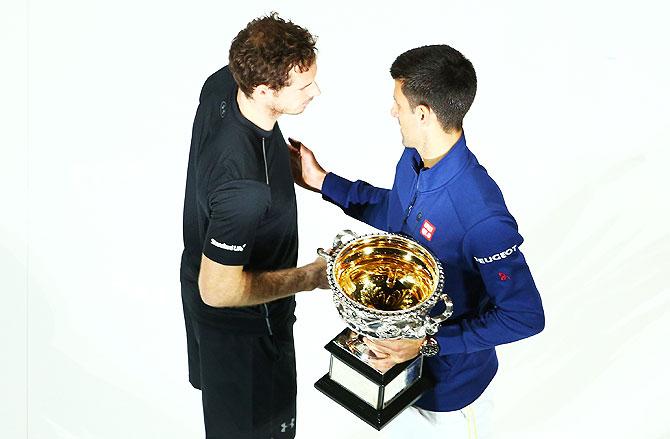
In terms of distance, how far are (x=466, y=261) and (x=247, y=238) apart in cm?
58

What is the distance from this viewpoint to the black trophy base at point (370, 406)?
341 centimetres

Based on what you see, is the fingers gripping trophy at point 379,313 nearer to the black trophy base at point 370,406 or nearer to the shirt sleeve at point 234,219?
the black trophy base at point 370,406

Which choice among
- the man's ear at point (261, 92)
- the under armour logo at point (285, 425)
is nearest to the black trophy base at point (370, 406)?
the under armour logo at point (285, 425)

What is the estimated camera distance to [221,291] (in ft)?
11.1

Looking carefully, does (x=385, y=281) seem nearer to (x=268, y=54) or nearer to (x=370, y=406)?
(x=370, y=406)

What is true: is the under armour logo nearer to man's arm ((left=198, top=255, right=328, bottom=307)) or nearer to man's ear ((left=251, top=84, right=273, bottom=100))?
man's arm ((left=198, top=255, right=328, bottom=307))

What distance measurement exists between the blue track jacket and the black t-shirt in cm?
34

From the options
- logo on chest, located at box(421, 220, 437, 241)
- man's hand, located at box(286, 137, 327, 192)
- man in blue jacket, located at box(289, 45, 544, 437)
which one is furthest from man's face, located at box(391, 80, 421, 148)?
man's hand, located at box(286, 137, 327, 192)

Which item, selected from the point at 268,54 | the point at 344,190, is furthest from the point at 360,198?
the point at 268,54

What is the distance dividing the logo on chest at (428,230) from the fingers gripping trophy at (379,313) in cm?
7

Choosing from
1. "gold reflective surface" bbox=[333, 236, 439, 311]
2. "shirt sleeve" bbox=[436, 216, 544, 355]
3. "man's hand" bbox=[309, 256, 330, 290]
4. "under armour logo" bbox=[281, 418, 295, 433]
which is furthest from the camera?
"under armour logo" bbox=[281, 418, 295, 433]

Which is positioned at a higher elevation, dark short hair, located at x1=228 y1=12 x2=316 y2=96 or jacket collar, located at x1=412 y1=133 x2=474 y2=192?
dark short hair, located at x1=228 y1=12 x2=316 y2=96

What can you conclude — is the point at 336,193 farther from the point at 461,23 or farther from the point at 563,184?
the point at 461,23

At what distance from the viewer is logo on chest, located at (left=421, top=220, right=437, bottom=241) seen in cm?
331
